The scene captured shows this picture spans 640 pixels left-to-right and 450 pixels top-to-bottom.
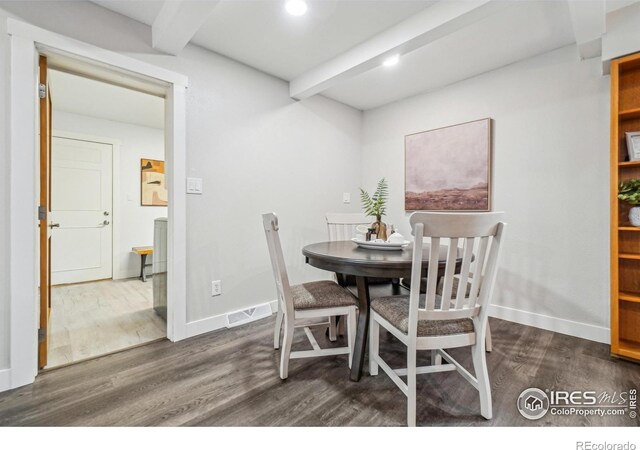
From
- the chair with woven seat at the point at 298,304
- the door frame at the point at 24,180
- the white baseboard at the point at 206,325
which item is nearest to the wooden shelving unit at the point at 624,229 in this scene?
the chair with woven seat at the point at 298,304

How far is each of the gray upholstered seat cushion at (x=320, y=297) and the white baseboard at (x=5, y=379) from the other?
1.61 metres

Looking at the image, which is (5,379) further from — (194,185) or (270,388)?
(194,185)

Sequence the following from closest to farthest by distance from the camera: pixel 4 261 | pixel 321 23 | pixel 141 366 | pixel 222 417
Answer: pixel 222 417, pixel 4 261, pixel 141 366, pixel 321 23

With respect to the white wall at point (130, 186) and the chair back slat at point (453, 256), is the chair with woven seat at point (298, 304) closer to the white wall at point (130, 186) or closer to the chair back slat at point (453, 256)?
the chair back slat at point (453, 256)

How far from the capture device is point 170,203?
2223 mm

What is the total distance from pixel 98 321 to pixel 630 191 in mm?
4304

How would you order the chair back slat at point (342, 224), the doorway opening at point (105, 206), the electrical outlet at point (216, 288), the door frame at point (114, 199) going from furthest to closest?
the door frame at point (114, 199)
the doorway opening at point (105, 206)
the chair back slat at point (342, 224)
the electrical outlet at point (216, 288)

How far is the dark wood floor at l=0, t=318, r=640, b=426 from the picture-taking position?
4.49ft

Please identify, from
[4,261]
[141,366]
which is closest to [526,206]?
[141,366]

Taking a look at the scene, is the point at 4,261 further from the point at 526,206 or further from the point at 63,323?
the point at 526,206

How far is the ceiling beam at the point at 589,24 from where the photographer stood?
1.66m
